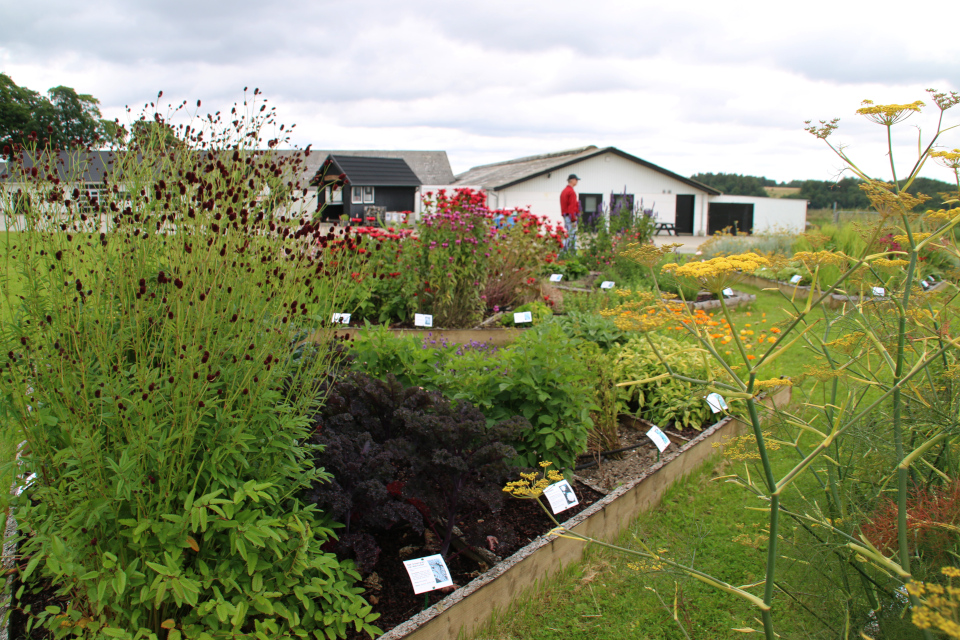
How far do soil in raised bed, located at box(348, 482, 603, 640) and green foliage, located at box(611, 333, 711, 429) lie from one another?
151cm

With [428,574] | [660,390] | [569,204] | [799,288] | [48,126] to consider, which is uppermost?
[569,204]

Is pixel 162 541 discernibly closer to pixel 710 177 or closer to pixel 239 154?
pixel 239 154

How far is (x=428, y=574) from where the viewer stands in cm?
229

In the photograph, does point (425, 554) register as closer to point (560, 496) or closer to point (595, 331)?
point (560, 496)

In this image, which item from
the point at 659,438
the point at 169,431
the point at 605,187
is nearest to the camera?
the point at 169,431

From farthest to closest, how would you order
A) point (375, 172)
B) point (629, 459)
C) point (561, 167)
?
point (375, 172) < point (561, 167) < point (629, 459)

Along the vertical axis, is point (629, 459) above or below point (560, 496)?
below

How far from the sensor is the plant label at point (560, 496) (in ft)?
9.20

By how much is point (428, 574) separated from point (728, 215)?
3150 centimetres

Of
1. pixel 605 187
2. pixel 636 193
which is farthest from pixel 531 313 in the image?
pixel 636 193

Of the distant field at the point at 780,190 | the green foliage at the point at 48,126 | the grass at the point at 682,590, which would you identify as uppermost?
the distant field at the point at 780,190

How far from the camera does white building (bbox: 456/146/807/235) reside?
86.4ft

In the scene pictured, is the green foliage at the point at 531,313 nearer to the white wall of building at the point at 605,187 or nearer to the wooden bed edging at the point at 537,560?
the wooden bed edging at the point at 537,560

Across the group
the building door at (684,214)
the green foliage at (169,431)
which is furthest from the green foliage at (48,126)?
the building door at (684,214)
